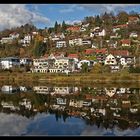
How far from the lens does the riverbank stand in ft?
40.7

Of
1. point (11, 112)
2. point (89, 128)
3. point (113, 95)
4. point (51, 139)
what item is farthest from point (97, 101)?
point (51, 139)

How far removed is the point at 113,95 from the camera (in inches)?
344

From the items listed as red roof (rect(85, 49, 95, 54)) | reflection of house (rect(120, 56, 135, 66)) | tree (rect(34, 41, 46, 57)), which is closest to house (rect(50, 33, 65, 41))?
tree (rect(34, 41, 46, 57))

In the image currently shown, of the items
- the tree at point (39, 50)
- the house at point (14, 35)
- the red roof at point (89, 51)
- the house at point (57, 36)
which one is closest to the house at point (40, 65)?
the tree at point (39, 50)

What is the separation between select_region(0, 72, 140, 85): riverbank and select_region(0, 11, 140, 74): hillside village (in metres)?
0.86

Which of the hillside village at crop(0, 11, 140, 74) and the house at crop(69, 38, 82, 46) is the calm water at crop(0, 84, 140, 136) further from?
the house at crop(69, 38, 82, 46)

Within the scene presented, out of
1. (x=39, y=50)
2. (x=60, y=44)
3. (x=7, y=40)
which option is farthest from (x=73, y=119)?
(x=7, y=40)

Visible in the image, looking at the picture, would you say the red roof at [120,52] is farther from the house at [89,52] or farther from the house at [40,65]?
the house at [40,65]

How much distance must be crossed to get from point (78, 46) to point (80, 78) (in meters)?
8.87

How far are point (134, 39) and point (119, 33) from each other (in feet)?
7.36

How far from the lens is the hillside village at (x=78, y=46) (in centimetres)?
1708

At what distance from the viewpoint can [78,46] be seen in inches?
874

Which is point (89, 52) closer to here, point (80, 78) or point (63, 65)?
point (63, 65)

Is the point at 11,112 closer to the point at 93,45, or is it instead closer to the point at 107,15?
the point at 93,45
